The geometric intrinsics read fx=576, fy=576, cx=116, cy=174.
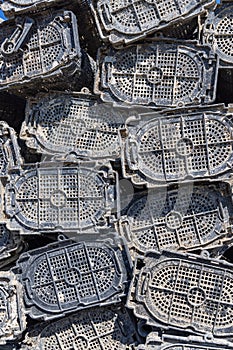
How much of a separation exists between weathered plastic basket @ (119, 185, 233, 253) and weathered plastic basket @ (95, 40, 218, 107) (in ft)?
1.93

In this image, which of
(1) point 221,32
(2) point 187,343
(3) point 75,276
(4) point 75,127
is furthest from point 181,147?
(2) point 187,343

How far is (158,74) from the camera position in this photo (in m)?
3.73

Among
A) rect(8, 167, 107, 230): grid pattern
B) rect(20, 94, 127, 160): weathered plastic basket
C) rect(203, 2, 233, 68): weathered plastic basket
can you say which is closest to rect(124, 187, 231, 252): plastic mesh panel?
rect(8, 167, 107, 230): grid pattern

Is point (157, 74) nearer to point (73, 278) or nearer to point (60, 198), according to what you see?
point (60, 198)

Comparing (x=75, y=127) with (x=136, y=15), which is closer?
(x=136, y=15)

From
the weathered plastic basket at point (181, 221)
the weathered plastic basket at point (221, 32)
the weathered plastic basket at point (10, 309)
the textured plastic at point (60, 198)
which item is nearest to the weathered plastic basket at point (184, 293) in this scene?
the weathered plastic basket at point (181, 221)

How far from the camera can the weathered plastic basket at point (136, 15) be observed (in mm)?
3662

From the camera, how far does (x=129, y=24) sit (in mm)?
3729

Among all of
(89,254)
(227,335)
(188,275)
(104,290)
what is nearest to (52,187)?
(89,254)

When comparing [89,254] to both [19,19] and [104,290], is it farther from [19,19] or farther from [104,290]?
[19,19]

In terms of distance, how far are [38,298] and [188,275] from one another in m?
0.94

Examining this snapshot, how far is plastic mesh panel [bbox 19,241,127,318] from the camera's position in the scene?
11.4ft

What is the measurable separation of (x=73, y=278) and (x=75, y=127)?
997mm

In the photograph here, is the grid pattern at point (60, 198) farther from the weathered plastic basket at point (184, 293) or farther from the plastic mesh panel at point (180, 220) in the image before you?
the weathered plastic basket at point (184, 293)
